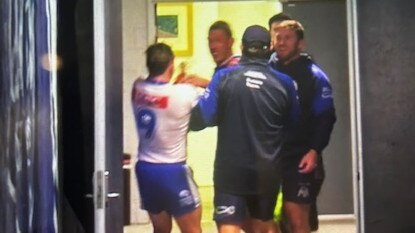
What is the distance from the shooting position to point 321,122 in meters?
4.12

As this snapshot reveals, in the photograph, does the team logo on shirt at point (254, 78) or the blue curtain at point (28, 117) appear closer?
the blue curtain at point (28, 117)

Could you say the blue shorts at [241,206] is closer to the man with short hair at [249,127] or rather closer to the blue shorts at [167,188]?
the man with short hair at [249,127]

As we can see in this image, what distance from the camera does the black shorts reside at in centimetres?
410

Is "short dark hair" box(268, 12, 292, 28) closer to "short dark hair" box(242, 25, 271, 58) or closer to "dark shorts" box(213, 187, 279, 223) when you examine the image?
"short dark hair" box(242, 25, 271, 58)

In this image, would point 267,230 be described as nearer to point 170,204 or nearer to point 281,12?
point 170,204

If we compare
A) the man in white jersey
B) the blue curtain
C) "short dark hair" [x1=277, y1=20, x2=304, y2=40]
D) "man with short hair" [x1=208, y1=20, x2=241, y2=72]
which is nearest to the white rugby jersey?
the man in white jersey

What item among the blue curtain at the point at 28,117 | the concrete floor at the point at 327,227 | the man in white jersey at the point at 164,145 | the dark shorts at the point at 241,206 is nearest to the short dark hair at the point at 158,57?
the man in white jersey at the point at 164,145

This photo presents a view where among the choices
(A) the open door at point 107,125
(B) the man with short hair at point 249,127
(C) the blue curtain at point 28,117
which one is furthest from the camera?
(B) the man with short hair at point 249,127

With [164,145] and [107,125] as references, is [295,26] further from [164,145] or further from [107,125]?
[107,125]

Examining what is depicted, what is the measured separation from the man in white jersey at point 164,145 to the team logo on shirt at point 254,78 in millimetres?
299

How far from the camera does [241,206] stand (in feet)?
13.4

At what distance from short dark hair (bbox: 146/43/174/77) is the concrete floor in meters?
0.86

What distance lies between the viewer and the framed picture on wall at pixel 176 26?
161 inches

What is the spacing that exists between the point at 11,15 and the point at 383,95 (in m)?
2.06
